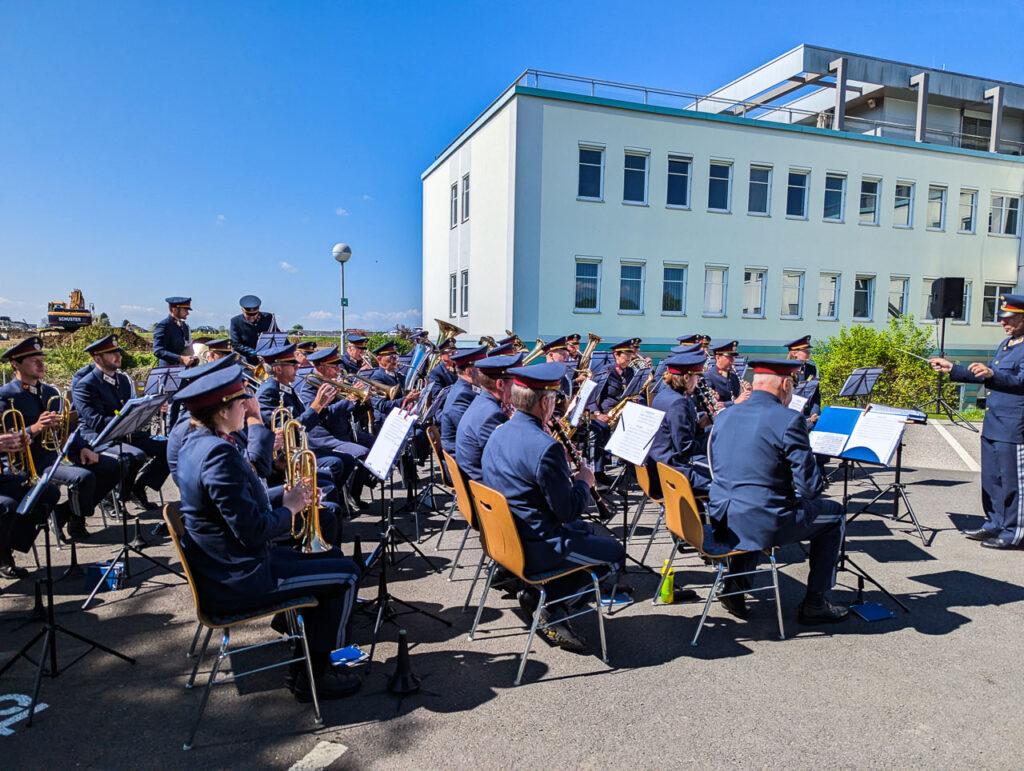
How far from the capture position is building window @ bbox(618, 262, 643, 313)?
21375mm

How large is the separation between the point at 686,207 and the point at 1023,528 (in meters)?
17.1

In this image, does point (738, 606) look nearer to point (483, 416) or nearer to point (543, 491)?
point (543, 491)

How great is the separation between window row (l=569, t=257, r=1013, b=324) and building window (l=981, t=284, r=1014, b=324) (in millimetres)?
1170

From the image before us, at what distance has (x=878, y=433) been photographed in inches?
211

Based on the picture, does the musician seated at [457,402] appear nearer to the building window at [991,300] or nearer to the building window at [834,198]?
the building window at [834,198]

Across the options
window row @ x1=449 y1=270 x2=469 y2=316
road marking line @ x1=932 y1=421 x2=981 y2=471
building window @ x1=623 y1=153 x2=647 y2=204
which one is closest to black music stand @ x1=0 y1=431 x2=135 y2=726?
road marking line @ x1=932 y1=421 x2=981 y2=471

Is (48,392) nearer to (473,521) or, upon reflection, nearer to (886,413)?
(473,521)

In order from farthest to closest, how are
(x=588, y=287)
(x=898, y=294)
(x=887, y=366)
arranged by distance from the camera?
(x=898, y=294) → (x=588, y=287) → (x=887, y=366)

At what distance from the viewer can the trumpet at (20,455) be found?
17.6ft

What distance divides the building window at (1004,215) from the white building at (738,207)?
71 mm

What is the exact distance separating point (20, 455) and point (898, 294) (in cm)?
2722

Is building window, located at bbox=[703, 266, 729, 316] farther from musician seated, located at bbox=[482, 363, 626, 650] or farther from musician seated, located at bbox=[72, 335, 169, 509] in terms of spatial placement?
musician seated, located at bbox=[482, 363, 626, 650]

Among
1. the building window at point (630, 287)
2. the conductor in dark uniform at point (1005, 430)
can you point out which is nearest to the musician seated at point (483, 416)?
→ the conductor in dark uniform at point (1005, 430)

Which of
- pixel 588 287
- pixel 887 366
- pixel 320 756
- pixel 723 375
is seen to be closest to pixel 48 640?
pixel 320 756
